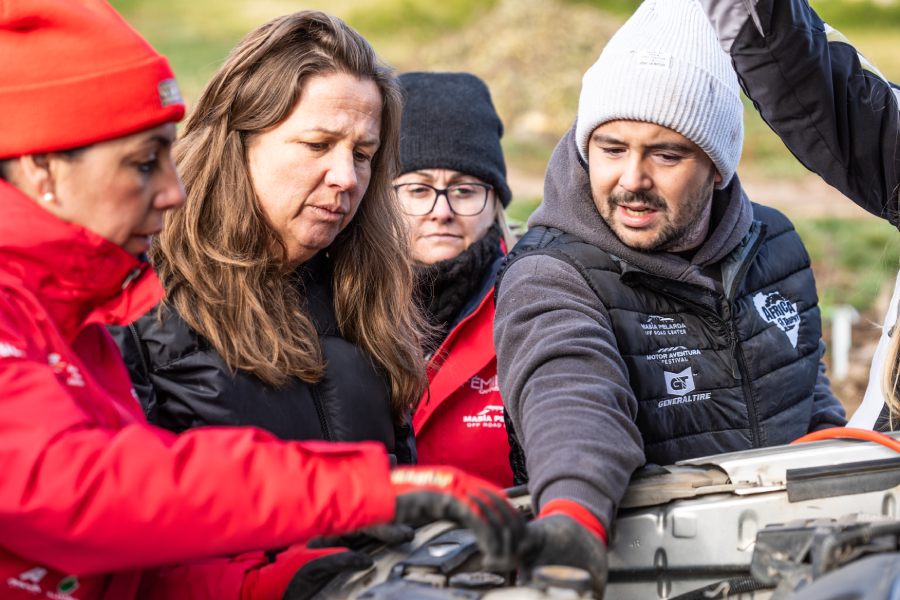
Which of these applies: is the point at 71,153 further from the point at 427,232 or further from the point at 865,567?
the point at 427,232

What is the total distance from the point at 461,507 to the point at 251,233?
1.08m

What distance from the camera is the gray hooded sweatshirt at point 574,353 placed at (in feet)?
4.88

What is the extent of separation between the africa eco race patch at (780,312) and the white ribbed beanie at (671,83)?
0.36 m

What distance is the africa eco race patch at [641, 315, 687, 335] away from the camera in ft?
6.19

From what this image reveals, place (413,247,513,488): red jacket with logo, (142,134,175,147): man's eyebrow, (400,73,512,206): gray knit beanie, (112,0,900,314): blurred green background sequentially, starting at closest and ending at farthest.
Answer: (142,134,175,147): man's eyebrow < (413,247,513,488): red jacket with logo < (400,73,512,206): gray knit beanie < (112,0,900,314): blurred green background

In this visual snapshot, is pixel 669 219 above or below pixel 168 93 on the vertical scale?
below

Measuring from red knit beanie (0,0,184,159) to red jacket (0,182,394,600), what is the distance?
11 cm

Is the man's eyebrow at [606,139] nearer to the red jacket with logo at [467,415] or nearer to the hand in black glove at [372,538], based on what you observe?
the red jacket with logo at [467,415]

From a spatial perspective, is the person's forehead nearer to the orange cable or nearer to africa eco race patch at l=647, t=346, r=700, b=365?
africa eco race patch at l=647, t=346, r=700, b=365

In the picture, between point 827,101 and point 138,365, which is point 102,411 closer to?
point 138,365

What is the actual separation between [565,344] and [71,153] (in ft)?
3.35

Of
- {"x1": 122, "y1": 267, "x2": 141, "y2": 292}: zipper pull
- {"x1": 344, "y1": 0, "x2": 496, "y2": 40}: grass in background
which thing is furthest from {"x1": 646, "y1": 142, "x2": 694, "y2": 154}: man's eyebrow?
{"x1": 344, "y1": 0, "x2": 496, "y2": 40}: grass in background

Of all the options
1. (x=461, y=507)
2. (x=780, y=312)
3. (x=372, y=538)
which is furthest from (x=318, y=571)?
(x=780, y=312)

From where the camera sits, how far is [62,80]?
3.90ft
